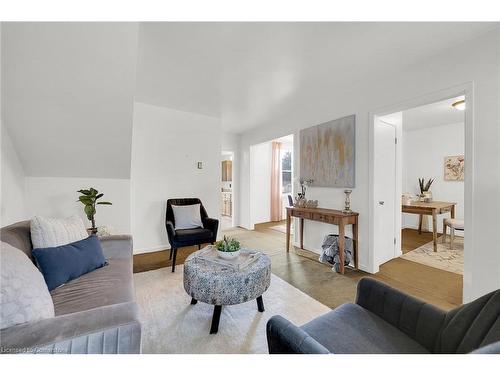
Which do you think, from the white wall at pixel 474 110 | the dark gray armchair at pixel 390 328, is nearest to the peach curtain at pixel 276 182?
the white wall at pixel 474 110

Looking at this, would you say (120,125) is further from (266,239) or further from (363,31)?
(266,239)

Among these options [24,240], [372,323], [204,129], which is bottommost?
[372,323]

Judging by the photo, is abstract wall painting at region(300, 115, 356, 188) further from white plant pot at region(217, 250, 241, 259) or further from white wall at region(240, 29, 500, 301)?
white plant pot at region(217, 250, 241, 259)

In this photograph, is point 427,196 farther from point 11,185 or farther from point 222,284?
point 11,185

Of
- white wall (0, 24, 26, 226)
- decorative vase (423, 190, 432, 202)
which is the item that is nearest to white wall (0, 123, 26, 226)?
white wall (0, 24, 26, 226)

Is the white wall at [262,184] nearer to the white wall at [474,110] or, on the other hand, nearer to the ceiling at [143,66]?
the white wall at [474,110]

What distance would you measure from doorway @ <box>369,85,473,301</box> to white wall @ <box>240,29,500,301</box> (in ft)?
0.23

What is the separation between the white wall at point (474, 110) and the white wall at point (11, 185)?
350cm

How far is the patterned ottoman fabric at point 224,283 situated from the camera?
157 centimetres

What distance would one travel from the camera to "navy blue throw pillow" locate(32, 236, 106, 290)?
1.41 metres

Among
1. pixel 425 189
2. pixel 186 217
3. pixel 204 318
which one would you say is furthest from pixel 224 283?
pixel 425 189
